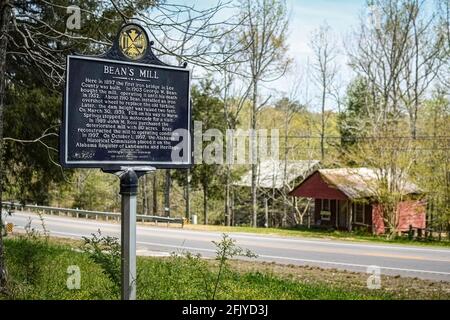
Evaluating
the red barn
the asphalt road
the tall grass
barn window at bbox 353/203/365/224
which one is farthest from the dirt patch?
barn window at bbox 353/203/365/224

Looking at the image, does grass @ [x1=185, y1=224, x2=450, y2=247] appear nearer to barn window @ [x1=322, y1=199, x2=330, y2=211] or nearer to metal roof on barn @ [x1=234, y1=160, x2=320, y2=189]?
barn window @ [x1=322, y1=199, x2=330, y2=211]

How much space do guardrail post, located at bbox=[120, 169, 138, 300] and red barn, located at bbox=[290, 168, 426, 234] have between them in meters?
21.5

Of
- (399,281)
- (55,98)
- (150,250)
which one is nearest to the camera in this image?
(399,281)

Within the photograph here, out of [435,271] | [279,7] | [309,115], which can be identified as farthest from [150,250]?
[309,115]

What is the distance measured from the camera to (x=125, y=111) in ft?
19.9

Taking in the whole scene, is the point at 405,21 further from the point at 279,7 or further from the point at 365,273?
the point at 365,273

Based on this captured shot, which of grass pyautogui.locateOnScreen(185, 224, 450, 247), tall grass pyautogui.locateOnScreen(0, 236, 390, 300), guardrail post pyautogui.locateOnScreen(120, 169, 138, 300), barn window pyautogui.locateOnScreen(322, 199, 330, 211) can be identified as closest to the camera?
guardrail post pyautogui.locateOnScreen(120, 169, 138, 300)

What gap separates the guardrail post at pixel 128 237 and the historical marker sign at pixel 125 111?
32cm

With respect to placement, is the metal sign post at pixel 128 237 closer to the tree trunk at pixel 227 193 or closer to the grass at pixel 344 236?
the grass at pixel 344 236

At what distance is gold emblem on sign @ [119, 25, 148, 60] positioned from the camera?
19.6ft

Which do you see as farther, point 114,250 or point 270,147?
point 270,147

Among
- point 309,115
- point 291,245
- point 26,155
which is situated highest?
point 309,115

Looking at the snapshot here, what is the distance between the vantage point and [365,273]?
12062mm

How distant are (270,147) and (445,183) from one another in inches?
776
